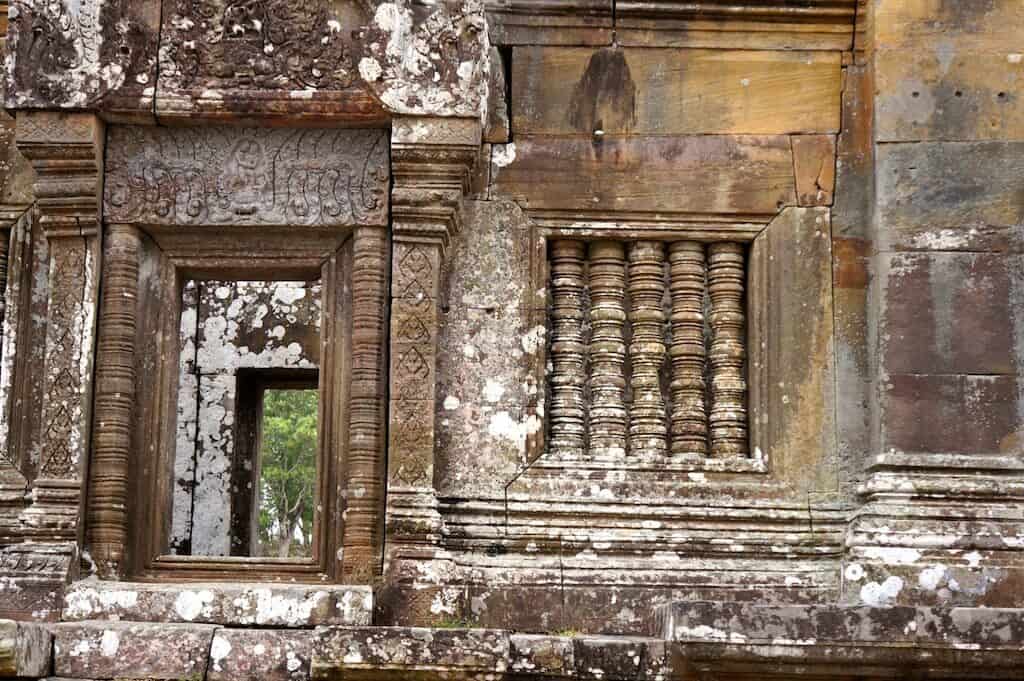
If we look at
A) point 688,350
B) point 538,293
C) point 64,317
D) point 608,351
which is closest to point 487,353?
point 538,293

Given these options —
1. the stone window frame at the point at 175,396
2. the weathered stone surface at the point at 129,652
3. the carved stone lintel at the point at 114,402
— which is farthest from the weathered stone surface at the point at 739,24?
the weathered stone surface at the point at 129,652

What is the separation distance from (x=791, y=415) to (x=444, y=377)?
5.19ft

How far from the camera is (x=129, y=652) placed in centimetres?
635

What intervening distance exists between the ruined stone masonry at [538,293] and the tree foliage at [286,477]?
610 inches

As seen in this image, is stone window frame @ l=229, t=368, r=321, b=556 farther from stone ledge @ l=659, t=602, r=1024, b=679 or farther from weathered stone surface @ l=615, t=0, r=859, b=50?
stone ledge @ l=659, t=602, r=1024, b=679

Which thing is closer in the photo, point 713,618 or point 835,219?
point 713,618

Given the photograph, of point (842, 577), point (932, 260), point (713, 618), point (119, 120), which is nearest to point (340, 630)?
point (713, 618)

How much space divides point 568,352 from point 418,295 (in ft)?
2.46

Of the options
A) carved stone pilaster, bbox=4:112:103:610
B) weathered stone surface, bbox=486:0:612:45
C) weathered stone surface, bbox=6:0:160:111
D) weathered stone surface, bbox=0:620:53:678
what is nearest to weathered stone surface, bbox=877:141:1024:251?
weathered stone surface, bbox=486:0:612:45

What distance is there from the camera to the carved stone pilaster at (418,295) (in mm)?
6844

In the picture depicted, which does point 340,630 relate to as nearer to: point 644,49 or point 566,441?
point 566,441

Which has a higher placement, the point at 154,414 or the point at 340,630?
the point at 154,414

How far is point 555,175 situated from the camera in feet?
24.2

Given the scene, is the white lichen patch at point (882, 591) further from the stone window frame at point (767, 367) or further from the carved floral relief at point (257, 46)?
the carved floral relief at point (257, 46)
